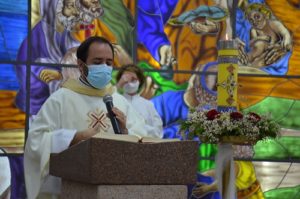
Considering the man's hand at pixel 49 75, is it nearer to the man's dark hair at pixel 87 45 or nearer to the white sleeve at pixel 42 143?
the white sleeve at pixel 42 143

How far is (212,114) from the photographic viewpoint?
18.9 feet

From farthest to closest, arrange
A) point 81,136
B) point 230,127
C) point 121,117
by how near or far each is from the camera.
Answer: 1. point 230,127
2. point 81,136
3. point 121,117

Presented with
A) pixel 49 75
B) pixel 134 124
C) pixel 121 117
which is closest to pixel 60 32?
pixel 49 75

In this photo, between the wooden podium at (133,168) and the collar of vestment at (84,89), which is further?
the collar of vestment at (84,89)

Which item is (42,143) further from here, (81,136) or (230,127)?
(230,127)

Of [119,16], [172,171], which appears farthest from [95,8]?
[172,171]

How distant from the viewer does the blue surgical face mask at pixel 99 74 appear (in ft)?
12.6

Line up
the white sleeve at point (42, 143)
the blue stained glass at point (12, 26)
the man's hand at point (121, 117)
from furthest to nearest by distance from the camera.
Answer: the blue stained glass at point (12, 26) → the white sleeve at point (42, 143) → the man's hand at point (121, 117)

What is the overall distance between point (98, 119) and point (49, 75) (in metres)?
4.05

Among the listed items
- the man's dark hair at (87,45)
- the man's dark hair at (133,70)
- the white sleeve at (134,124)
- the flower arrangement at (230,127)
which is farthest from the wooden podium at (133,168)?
the man's dark hair at (133,70)

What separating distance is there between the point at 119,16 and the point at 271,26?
1.92 metres

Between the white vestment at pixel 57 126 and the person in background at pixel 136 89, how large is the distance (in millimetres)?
2434

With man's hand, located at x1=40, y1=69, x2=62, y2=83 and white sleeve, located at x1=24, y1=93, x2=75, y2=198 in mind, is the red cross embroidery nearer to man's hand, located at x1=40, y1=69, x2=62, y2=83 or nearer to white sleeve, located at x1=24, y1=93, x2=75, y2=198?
white sleeve, located at x1=24, y1=93, x2=75, y2=198

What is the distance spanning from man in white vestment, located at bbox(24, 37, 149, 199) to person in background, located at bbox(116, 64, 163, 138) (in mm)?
2440
